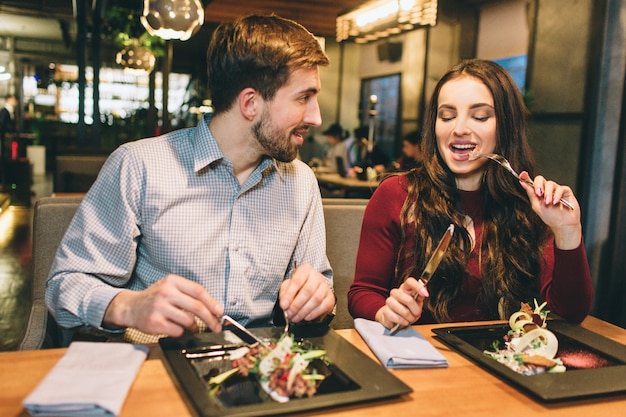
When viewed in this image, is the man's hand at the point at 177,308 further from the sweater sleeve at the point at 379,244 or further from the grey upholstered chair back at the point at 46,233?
the grey upholstered chair back at the point at 46,233

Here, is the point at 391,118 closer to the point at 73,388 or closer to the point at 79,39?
the point at 79,39

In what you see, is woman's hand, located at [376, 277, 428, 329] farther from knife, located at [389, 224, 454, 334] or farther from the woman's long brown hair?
the woman's long brown hair

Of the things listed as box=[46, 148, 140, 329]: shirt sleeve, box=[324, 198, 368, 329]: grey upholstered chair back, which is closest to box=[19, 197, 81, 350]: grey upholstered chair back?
box=[46, 148, 140, 329]: shirt sleeve

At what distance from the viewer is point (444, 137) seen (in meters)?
1.92

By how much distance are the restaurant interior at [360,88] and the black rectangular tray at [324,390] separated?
3 centimetres

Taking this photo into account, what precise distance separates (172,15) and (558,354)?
12.1 ft

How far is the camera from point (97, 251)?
1502mm

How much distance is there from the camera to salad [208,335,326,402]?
102cm

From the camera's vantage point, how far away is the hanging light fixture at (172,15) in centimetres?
416

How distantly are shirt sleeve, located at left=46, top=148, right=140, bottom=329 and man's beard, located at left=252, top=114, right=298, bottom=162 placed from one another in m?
0.37

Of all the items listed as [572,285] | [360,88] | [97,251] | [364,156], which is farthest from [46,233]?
[360,88]

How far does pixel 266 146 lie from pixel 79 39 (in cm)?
813

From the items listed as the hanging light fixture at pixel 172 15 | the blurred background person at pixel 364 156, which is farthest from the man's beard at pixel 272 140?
the blurred background person at pixel 364 156

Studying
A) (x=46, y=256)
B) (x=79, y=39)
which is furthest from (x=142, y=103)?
(x=46, y=256)
